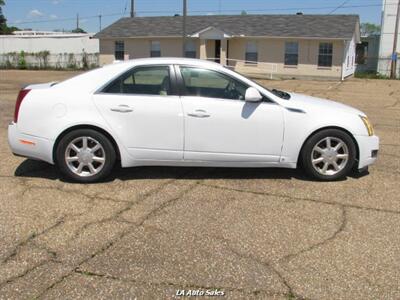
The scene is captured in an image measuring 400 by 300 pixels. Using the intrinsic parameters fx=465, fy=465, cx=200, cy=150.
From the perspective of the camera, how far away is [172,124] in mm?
5586

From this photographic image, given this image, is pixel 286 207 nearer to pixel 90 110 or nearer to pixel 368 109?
pixel 90 110

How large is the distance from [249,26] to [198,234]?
1243 inches

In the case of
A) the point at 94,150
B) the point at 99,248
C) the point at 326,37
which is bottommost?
the point at 99,248

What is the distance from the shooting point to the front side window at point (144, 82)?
18.6 ft

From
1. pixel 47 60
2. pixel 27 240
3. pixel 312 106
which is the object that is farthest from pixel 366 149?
pixel 47 60

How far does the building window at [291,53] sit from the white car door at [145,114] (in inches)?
1081

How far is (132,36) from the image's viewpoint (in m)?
36.6

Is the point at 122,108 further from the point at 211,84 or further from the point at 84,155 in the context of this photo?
the point at 211,84

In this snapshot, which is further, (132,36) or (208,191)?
(132,36)

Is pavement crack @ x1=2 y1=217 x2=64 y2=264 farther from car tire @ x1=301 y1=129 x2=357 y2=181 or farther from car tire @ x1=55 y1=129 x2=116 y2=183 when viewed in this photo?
car tire @ x1=301 y1=129 x2=357 y2=181

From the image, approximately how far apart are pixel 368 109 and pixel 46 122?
11225 millimetres

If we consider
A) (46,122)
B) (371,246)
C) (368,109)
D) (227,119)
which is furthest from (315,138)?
(368,109)

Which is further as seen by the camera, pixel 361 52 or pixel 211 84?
pixel 361 52

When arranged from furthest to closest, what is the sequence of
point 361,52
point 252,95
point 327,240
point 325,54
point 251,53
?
1. point 361,52
2. point 251,53
3. point 325,54
4. point 252,95
5. point 327,240
